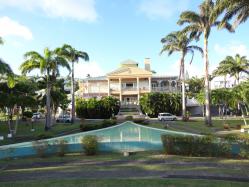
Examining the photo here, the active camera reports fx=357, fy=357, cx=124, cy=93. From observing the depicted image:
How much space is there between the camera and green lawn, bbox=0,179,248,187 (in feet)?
30.0

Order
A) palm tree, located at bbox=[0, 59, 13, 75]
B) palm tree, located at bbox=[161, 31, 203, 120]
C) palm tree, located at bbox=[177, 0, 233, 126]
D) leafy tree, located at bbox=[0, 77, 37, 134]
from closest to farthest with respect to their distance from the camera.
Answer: palm tree, located at bbox=[0, 59, 13, 75] < leafy tree, located at bbox=[0, 77, 37, 134] < palm tree, located at bbox=[177, 0, 233, 126] < palm tree, located at bbox=[161, 31, 203, 120]

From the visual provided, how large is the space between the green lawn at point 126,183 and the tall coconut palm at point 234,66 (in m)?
57.0

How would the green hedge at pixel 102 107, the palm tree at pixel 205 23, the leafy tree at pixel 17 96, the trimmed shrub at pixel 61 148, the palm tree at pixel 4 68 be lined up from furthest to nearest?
1. the green hedge at pixel 102 107
2. the palm tree at pixel 205 23
3. the leafy tree at pixel 17 96
4. the palm tree at pixel 4 68
5. the trimmed shrub at pixel 61 148

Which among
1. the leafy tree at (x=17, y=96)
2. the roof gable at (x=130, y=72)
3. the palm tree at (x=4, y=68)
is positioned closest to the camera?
the palm tree at (x=4, y=68)

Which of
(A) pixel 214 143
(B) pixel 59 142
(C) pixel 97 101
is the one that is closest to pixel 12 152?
(B) pixel 59 142

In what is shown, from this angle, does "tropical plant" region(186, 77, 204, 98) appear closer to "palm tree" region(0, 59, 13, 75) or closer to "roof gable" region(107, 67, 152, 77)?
"roof gable" region(107, 67, 152, 77)

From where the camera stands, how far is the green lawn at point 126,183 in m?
9.15

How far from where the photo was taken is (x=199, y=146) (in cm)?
1490

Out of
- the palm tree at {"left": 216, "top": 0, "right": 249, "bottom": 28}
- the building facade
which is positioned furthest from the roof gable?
the palm tree at {"left": 216, "top": 0, "right": 249, "bottom": 28}

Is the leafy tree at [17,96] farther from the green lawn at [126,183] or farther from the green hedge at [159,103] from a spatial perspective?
the green hedge at [159,103]

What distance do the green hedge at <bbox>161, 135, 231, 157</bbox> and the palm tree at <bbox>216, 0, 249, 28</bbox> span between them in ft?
39.5

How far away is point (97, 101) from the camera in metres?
59.9

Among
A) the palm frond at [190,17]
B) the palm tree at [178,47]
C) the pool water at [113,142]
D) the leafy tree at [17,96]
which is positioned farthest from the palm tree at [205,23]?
the pool water at [113,142]

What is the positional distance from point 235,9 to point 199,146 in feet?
44.2
